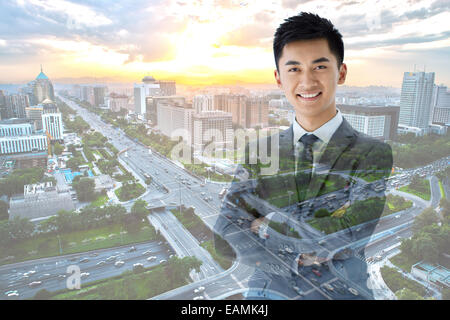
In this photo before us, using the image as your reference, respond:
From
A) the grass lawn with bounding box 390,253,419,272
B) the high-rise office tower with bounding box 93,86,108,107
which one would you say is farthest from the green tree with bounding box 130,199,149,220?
the grass lawn with bounding box 390,253,419,272

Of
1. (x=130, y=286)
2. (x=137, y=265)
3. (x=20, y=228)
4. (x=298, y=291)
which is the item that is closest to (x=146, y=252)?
(x=137, y=265)

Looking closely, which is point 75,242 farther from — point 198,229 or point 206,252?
point 206,252

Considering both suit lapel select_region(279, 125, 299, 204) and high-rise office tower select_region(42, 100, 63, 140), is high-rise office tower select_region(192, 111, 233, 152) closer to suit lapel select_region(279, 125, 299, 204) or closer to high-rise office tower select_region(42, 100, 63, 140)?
high-rise office tower select_region(42, 100, 63, 140)

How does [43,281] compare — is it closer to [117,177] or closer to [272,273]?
[117,177]

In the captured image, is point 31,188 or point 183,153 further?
point 183,153

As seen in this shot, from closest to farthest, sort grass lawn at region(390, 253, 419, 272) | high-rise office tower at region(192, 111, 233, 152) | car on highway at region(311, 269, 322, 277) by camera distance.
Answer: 1. car on highway at region(311, 269, 322, 277)
2. grass lawn at region(390, 253, 419, 272)
3. high-rise office tower at region(192, 111, 233, 152)
